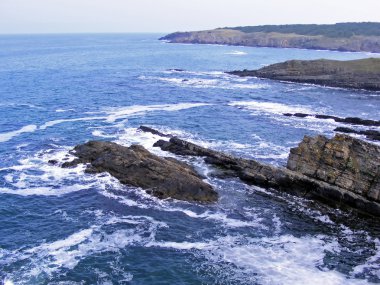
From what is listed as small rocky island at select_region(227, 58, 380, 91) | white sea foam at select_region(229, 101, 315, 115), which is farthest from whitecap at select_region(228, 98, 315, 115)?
small rocky island at select_region(227, 58, 380, 91)

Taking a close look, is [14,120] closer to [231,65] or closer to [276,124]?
[276,124]

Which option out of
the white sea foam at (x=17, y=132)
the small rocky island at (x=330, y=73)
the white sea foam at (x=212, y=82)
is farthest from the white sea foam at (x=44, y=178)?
the small rocky island at (x=330, y=73)

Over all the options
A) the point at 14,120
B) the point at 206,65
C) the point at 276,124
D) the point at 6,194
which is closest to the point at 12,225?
the point at 6,194

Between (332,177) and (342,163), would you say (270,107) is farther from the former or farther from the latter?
(332,177)

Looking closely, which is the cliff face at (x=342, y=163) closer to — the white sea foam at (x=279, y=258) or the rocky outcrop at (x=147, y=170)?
the white sea foam at (x=279, y=258)

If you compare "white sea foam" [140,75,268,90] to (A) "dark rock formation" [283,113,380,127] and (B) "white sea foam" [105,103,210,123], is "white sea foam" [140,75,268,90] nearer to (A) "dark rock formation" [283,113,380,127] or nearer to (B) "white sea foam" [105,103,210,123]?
(B) "white sea foam" [105,103,210,123]

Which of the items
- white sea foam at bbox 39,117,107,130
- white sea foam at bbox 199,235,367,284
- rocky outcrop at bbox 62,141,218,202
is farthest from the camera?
white sea foam at bbox 39,117,107,130
